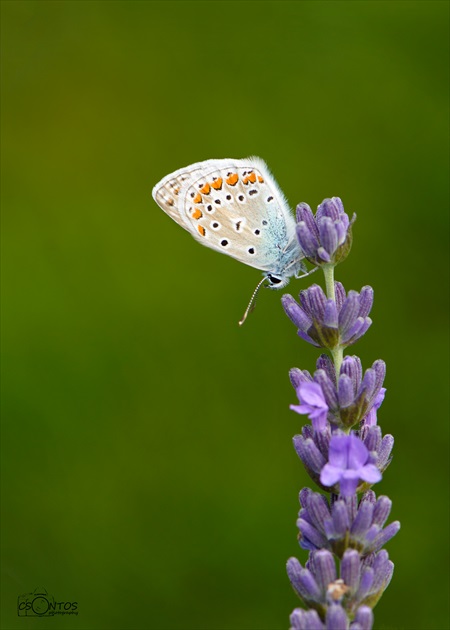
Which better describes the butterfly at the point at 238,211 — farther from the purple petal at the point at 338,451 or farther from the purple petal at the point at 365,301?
the purple petal at the point at 338,451

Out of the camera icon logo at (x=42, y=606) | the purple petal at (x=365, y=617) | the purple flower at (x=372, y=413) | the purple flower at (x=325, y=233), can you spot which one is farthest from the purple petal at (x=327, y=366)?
the camera icon logo at (x=42, y=606)

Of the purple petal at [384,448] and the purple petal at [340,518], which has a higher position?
the purple petal at [384,448]

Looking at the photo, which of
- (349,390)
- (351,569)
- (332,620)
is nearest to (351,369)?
(349,390)

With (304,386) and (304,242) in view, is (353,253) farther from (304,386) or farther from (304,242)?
(304,386)

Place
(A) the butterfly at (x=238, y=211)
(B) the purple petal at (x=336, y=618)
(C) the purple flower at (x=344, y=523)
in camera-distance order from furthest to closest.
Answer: (A) the butterfly at (x=238, y=211)
(C) the purple flower at (x=344, y=523)
(B) the purple petal at (x=336, y=618)

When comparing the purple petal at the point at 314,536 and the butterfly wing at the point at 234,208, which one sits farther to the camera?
the butterfly wing at the point at 234,208

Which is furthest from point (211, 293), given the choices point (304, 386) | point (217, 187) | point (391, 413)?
point (304, 386)

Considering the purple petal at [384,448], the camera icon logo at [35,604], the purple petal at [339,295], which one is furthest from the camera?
the camera icon logo at [35,604]
